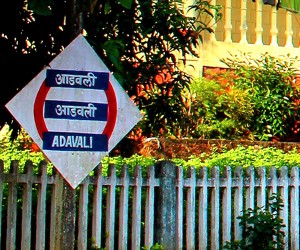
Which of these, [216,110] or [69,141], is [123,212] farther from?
[216,110]

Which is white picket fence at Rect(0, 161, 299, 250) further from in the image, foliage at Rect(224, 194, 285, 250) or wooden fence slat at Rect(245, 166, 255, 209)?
foliage at Rect(224, 194, 285, 250)

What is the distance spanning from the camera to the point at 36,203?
763 cm

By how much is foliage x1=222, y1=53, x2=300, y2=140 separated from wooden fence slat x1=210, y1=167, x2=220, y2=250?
5.14 m

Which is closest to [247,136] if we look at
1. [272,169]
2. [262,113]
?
[262,113]

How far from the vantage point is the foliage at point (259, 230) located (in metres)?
8.21

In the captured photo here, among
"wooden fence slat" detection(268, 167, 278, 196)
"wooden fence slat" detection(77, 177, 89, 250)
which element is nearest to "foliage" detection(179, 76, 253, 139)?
"wooden fence slat" detection(268, 167, 278, 196)

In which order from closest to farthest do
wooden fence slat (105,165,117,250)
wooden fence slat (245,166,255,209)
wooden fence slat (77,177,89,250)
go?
1. wooden fence slat (77,177,89,250)
2. wooden fence slat (105,165,117,250)
3. wooden fence slat (245,166,255,209)

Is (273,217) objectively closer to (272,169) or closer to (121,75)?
(272,169)

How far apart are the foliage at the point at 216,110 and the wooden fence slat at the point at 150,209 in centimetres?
485

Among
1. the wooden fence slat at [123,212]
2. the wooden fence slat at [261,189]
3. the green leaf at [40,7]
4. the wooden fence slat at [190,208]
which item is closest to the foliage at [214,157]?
the wooden fence slat at [261,189]

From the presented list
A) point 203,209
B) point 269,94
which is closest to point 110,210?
point 203,209

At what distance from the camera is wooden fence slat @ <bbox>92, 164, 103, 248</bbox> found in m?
7.62

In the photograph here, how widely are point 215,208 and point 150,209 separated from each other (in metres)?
0.61

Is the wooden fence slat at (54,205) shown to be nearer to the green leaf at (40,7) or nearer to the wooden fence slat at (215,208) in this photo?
the wooden fence slat at (215,208)
